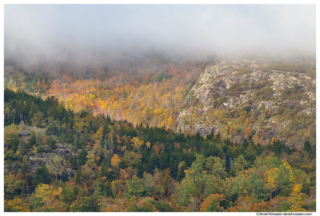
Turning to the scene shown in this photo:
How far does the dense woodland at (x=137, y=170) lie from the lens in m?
109

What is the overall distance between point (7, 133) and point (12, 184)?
36.7 m

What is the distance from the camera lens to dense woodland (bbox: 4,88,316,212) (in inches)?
4304

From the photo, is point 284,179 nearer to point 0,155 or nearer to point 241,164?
point 241,164

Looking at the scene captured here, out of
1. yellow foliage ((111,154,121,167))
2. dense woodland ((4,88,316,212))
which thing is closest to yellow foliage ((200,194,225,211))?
dense woodland ((4,88,316,212))

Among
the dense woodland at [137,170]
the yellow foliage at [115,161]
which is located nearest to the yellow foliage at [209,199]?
the dense woodland at [137,170]

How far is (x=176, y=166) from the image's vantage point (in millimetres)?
154375

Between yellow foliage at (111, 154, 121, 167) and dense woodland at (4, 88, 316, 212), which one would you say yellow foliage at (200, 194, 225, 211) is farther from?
yellow foliage at (111, 154, 121, 167)

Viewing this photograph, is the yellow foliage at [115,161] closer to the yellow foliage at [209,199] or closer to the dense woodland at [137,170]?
the dense woodland at [137,170]

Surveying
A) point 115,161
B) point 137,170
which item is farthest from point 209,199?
point 115,161

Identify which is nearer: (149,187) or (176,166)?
(149,187)

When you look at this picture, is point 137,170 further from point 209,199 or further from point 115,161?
point 209,199

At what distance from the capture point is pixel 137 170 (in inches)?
5778

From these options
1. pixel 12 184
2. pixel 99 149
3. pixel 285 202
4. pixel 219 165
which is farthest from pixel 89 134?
pixel 285 202

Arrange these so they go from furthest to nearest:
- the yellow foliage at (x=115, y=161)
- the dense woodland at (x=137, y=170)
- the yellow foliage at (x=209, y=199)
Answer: the yellow foliage at (x=115, y=161)
the yellow foliage at (x=209, y=199)
the dense woodland at (x=137, y=170)
